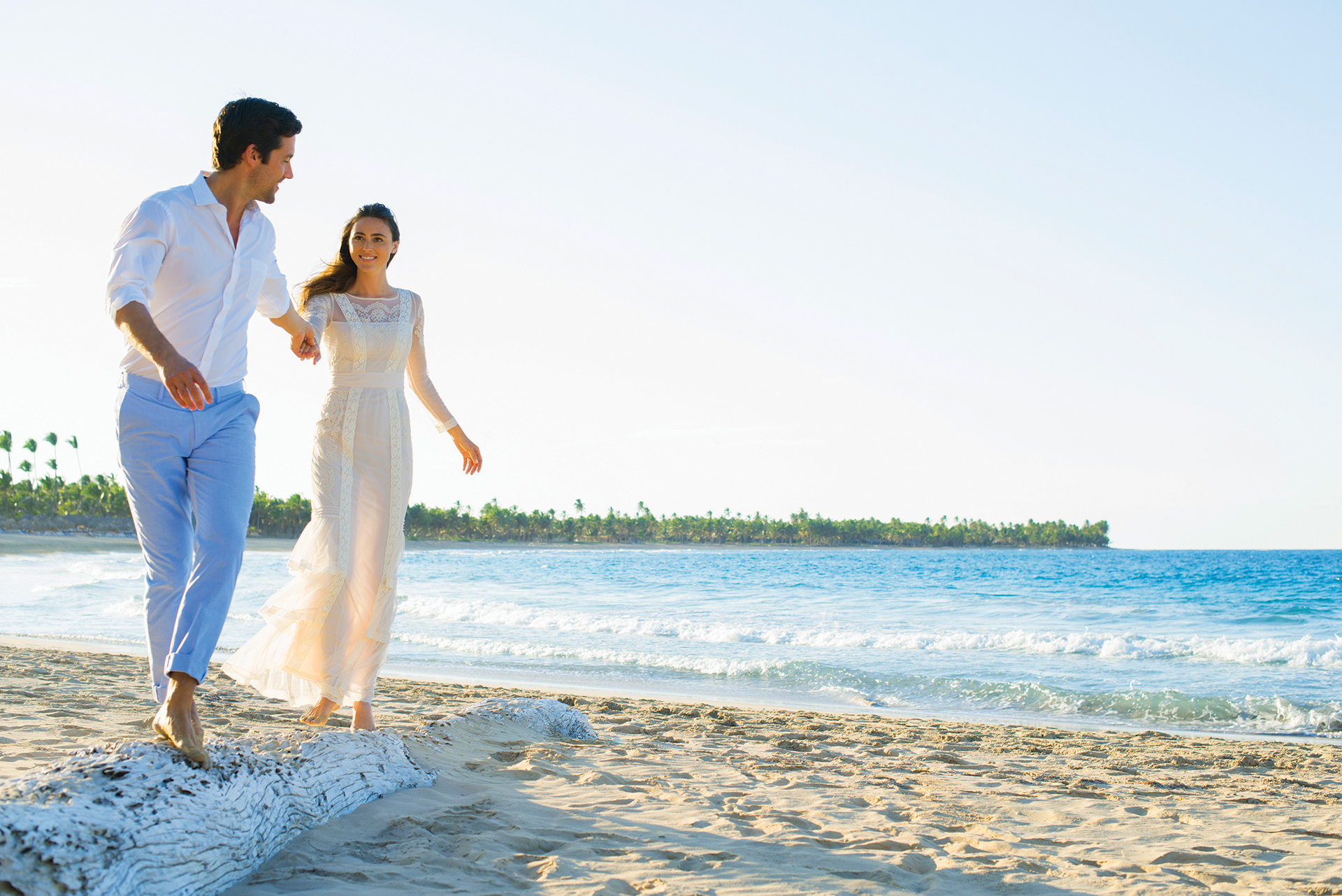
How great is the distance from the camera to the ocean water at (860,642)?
872 cm

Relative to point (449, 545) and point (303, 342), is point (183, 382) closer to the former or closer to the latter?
point (303, 342)

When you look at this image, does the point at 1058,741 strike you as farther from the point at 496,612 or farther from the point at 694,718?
the point at 496,612

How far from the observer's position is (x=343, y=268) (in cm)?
420

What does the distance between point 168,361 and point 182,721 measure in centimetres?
108

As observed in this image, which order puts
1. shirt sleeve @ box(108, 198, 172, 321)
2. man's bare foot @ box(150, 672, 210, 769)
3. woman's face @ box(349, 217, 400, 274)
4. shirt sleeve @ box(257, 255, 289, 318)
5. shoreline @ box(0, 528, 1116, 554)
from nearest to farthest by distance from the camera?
shirt sleeve @ box(108, 198, 172, 321), man's bare foot @ box(150, 672, 210, 769), shirt sleeve @ box(257, 255, 289, 318), woman's face @ box(349, 217, 400, 274), shoreline @ box(0, 528, 1116, 554)

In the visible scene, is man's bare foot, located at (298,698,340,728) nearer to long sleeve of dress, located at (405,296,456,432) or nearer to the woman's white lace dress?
the woman's white lace dress

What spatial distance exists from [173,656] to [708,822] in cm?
198

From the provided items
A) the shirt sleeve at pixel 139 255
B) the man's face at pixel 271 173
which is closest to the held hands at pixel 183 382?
the shirt sleeve at pixel 139 255

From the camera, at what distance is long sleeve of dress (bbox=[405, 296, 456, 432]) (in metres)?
4.28

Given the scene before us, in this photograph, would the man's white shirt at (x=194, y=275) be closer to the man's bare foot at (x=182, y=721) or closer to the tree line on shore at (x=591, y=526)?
the man's bare foot at (x=182, y=721)

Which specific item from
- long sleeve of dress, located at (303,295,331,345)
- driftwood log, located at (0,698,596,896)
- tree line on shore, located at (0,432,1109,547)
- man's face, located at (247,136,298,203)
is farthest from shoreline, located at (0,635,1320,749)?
tree line on shore, located at (0,432,1109,547)

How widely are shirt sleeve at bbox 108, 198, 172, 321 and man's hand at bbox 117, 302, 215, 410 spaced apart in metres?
0.06

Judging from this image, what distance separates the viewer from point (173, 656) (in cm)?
268

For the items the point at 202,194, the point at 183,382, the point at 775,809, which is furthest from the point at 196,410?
the point at 775,809
